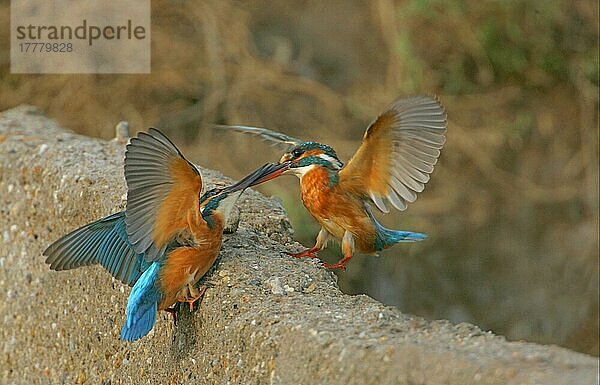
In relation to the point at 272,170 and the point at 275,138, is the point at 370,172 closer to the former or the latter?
the point at 272,170

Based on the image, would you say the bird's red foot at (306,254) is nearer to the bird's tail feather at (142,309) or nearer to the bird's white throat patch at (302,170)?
the bird's white throat patch at (302,170)

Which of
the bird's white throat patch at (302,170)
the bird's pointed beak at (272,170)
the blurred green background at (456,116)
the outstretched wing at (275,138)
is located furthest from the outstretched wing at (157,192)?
the blurred green background at (456,116)

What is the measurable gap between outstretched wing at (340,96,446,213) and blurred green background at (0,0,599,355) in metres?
3.71

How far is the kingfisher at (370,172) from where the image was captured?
8.29ft

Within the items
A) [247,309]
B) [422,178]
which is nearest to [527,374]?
[247,309]

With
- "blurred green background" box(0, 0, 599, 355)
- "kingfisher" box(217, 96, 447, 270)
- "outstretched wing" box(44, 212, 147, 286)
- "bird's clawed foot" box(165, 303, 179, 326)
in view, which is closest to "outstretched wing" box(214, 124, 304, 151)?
"kingfisher" box(217, 96, 447, 270)

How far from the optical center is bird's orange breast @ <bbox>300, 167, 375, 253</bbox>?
2.65m

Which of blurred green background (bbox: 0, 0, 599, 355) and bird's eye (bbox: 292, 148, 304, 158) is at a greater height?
bird's eye (bbox: 292, 148, 304, 158)

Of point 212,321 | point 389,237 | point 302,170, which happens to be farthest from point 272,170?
point 212,321

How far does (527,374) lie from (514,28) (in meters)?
5.18

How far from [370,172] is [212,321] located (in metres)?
0.57

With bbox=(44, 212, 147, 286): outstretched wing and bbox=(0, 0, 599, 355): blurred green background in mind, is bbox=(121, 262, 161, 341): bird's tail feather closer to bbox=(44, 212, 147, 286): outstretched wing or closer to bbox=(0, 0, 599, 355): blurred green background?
bbox=(44, 212, 147, 286): outstretched wing

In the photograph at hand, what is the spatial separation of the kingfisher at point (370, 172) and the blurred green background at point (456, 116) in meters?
3.65

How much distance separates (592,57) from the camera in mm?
6578
